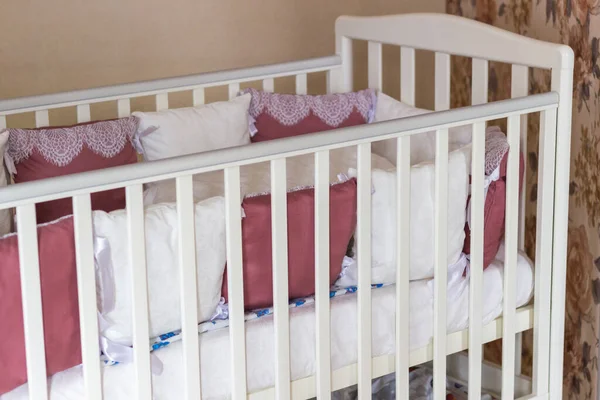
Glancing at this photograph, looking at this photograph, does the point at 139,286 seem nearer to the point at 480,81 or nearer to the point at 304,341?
the point at 304,341

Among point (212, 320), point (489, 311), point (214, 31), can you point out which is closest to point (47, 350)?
point (212, 320)

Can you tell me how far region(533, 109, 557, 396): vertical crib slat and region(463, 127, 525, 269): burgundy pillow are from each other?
0.06 m

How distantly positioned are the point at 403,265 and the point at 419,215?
0.38 ft

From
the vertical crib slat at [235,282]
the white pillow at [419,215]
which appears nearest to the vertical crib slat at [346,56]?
the white pillow at [419,215]

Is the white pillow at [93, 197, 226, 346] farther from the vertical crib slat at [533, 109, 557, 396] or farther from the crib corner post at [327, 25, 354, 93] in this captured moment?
the crib corner post at [327, 25, 354, 93]

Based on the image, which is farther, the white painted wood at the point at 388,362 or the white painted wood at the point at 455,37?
the white painted wood at the point at 455,37

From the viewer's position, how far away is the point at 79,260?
5.17 ft

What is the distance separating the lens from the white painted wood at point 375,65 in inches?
102

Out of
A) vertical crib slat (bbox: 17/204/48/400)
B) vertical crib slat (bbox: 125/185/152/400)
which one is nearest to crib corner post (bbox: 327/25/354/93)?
vertical crib slat (bbox: 125/185/152/400)

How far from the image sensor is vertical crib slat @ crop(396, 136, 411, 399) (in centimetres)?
191

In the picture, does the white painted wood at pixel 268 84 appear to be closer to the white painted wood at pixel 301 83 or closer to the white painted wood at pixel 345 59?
the white painted wood at pixel 301 83

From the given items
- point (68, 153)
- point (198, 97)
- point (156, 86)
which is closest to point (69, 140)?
point (68, 153)

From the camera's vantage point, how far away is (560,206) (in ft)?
7.09

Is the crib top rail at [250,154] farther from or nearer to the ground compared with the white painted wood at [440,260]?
farther from the ground
